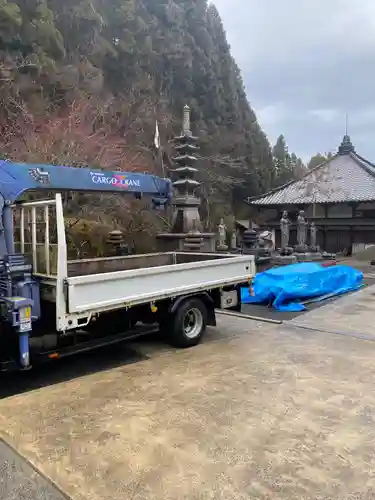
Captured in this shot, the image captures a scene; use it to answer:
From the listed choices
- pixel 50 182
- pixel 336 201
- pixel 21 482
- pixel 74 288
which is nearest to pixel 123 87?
pixel 336 201

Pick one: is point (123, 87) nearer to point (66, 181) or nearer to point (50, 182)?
point (66, 181)

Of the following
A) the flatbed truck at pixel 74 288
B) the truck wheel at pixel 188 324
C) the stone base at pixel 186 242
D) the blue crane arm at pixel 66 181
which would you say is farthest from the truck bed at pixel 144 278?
the stone base at pixel 186 242

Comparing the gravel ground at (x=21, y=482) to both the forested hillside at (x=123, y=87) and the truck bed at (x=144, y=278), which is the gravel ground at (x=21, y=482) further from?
the forested hillside at (x=123, y=87)

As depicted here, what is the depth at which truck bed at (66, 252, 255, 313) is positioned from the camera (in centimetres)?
448

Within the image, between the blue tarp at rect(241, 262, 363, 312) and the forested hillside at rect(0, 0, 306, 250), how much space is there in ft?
21.2

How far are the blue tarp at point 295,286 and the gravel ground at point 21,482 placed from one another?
582 cm

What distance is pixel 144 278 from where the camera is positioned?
202 inches

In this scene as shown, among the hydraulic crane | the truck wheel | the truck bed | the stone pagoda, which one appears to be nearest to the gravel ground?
the truck bed

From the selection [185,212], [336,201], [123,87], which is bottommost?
[185,212]

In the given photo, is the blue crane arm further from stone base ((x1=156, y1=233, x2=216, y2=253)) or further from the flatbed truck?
stone base ((x1=156, y1=233, x2=216, y2=253))

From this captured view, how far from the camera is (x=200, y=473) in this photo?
295cm

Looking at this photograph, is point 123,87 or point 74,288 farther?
point 123,87

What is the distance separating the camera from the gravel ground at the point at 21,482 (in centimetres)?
274

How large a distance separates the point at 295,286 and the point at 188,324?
3.97 m
